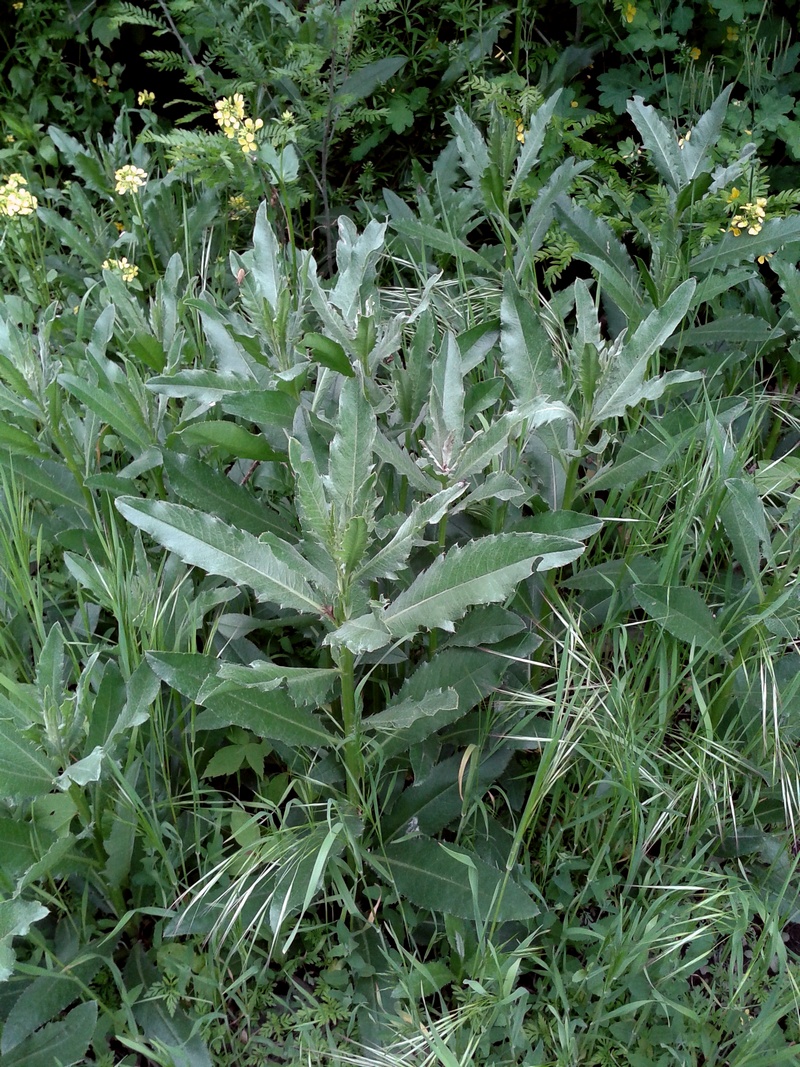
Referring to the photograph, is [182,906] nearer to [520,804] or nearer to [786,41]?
[520,804]

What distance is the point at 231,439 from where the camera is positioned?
177 cm

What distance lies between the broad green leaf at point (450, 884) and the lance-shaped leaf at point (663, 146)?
1726mm

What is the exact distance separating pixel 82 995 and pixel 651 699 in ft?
4.05

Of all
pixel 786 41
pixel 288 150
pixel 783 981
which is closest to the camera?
pixel 783 981

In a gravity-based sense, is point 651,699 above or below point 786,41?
below

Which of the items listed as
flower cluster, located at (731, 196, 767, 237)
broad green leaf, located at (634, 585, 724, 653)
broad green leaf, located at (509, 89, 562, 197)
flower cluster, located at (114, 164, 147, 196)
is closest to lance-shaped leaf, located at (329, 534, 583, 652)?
broad green leaf, located at (634, 585, 724, 653)

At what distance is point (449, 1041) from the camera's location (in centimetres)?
146

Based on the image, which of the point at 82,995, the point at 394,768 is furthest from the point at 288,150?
the point at 82,995

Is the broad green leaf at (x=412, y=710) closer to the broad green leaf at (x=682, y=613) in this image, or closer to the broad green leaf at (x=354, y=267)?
the broad green leaf at (x=682, y=613)

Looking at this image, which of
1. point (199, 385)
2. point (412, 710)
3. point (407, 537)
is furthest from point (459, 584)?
point (199, 385)

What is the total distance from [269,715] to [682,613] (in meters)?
0.83

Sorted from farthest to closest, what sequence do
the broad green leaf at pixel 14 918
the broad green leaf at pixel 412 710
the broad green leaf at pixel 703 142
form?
the broad green leaf at pixel 703 142 → the broad green leaf at pixel 412 710 → the broad green leaf at pixel 14 918

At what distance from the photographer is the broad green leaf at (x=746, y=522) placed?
170 cm

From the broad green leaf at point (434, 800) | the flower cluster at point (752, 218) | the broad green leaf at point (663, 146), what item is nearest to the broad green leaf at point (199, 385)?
the broad green leaf at point (434, 800)
